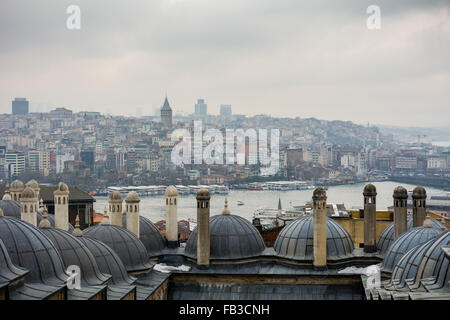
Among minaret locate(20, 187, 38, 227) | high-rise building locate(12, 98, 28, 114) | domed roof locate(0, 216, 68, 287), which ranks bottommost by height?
domed roof locate(0, 216, 68, 287)

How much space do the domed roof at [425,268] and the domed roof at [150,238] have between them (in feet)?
15.4

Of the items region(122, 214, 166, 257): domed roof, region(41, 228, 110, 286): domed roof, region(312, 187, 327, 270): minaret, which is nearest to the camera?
region(41, 228, 110, 286): domed roof

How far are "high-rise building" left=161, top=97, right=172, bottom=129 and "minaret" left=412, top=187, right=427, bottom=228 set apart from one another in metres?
81.3

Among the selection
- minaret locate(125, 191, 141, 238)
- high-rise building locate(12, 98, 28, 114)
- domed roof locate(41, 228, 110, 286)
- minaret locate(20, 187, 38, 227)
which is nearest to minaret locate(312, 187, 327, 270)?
minaret locate(125, 191, 141, 238)

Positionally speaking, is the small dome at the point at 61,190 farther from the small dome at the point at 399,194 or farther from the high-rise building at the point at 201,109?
the high-rise building at the point at 201,109

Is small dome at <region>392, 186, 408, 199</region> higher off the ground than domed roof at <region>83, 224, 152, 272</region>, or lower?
higher

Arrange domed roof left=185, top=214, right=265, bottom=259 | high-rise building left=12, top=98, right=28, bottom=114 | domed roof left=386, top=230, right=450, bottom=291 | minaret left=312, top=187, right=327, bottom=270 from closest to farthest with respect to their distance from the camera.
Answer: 1. domed roof left=386, top=230, right=450, bottom=291
2. minaret left=312, top=187, right=327, bottom=270
3. domed roof left=185, top=214, right=265, bottom=259
4. high-rise building left=12, top=98, right=28, bottom=114

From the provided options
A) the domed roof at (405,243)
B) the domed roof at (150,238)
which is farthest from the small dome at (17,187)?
the domed roof at (405,243)

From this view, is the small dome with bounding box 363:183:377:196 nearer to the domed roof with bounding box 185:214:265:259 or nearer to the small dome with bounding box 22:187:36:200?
the domed roof with bounding box 185:214:265:259

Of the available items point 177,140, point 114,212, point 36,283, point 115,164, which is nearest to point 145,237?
point 114,212

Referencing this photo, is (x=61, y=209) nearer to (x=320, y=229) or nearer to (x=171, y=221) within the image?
(x=171, y=221)

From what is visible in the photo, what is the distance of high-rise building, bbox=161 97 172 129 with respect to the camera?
92125mm

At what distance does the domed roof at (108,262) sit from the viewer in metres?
8.26

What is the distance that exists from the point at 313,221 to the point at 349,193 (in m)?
49.3
